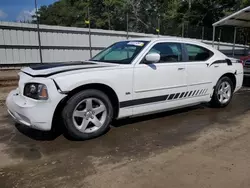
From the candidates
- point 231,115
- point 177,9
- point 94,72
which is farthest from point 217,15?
point 94,72

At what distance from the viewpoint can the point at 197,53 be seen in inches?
210

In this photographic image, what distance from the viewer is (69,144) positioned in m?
3.73

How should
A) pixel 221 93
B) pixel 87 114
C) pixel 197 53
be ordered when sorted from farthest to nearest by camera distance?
1. pixel 221 93
2. pixel 197 53
3. pixel 87 114

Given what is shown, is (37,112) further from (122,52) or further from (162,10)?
(162,10)

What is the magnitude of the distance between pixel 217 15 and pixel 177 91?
97.9 feet

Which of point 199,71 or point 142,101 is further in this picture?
point 199,71

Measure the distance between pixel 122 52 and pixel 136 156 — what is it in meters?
2.21

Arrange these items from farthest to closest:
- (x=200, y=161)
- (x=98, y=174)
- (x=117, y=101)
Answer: (x=117, y=101), (x=200, y=161), (x=98, y=174)

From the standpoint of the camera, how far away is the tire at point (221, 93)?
5668mm

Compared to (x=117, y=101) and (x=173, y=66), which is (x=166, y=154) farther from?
(x=173, y=66)

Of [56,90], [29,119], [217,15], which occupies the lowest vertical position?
[29,119]

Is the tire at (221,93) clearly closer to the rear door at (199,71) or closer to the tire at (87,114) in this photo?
the rear door at (199,71)

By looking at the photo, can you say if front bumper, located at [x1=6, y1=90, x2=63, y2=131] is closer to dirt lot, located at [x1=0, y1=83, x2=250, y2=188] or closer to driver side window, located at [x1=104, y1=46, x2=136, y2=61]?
dirt lot, located at [x1=0, y1=83, x2=250, y2=188]

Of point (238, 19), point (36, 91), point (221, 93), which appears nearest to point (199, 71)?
point (221, 93)
